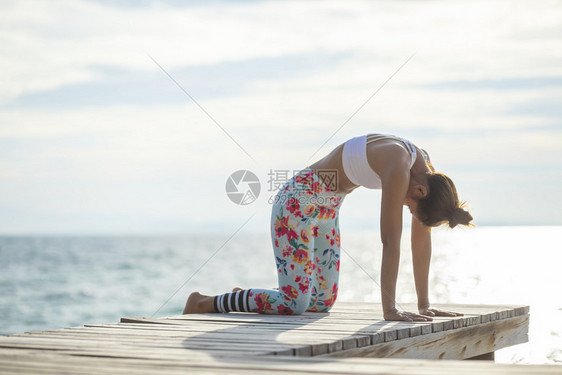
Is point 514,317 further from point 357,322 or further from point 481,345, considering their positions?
point 357,322

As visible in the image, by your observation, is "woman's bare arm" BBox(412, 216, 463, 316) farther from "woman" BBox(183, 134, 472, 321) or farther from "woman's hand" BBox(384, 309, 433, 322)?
"woman's hand" BBox(384, 309, 433, 322)

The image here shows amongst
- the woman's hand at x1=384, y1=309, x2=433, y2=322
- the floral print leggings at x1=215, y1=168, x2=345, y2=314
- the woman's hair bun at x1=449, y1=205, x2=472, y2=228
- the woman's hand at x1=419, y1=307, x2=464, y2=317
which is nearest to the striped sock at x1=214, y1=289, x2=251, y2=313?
the floral print leggings at x1=215, y1=168, x2=345, y2=314

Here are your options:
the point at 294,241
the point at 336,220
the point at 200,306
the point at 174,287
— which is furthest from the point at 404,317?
the point at 174,287

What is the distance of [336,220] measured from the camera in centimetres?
515

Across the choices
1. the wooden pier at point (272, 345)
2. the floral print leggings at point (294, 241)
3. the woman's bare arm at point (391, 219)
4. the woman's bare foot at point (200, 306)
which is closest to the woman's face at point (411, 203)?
the woman's bare arm at point (391, 219)

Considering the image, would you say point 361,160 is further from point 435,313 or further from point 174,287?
point 174,287

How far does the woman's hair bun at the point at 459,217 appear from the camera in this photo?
4316mm

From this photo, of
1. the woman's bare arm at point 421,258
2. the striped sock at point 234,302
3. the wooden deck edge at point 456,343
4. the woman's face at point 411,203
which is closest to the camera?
the wooden deck edge at point 456,343

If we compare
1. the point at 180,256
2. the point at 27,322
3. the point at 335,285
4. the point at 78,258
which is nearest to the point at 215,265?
the point at 180,256

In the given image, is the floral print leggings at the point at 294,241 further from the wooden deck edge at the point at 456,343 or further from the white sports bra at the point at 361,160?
the wooden deck edge at the point at 456,343

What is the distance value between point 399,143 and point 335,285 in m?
1.25

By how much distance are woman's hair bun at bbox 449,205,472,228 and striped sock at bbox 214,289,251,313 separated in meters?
1.46

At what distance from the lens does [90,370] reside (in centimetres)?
275

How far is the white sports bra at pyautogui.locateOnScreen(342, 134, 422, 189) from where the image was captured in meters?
4.49
